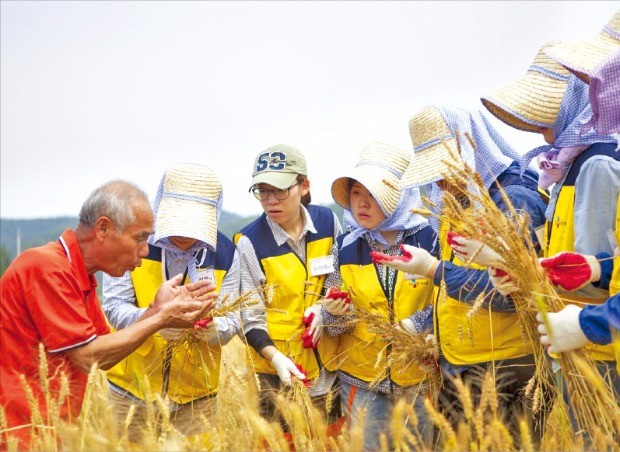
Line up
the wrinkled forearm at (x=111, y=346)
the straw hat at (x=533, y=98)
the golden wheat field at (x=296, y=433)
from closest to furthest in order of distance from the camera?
the golden wheat field at (x=296, y=433) → the wrinkled forearm at (x=111, y=346) → the straw hat at (x=533, y=98)

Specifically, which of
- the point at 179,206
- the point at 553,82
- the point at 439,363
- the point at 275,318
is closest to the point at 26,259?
the point at 179,206

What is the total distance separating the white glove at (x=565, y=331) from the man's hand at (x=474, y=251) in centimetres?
34

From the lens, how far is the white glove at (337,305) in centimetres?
465

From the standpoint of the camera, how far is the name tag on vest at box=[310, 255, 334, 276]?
4.93m

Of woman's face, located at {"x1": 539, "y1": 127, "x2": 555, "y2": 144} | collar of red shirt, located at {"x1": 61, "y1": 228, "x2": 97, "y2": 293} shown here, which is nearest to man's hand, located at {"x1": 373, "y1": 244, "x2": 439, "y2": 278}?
woman's face, located at {"x1": 539, "y1": 127, "x2": 555, "y2": 144}

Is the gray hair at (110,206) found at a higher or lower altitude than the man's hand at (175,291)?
higher

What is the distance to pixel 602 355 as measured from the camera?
3.34 metres

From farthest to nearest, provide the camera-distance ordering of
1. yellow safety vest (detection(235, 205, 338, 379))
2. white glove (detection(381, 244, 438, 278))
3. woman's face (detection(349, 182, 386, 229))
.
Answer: yellow safety vest (detection(235, 205, 338, 379))
woman's face (detection(349, 182, 386, 229))
white glove (detection(381, 244, 438, 278))

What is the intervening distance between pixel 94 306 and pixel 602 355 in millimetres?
2373

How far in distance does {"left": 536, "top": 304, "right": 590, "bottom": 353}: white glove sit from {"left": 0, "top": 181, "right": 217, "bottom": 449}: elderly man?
1.76 m

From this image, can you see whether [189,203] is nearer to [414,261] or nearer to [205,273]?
[205,273]

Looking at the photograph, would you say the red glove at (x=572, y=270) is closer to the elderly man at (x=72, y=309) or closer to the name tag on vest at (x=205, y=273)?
the elderly man at (x=72, y=309)

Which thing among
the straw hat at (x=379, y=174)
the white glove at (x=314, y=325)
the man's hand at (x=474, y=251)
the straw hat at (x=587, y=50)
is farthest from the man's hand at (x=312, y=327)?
the straw hat at (x=587, y=50)

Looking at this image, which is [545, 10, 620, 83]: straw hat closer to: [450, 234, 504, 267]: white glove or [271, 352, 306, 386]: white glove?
[450, 234, 504, 267]: white glove
